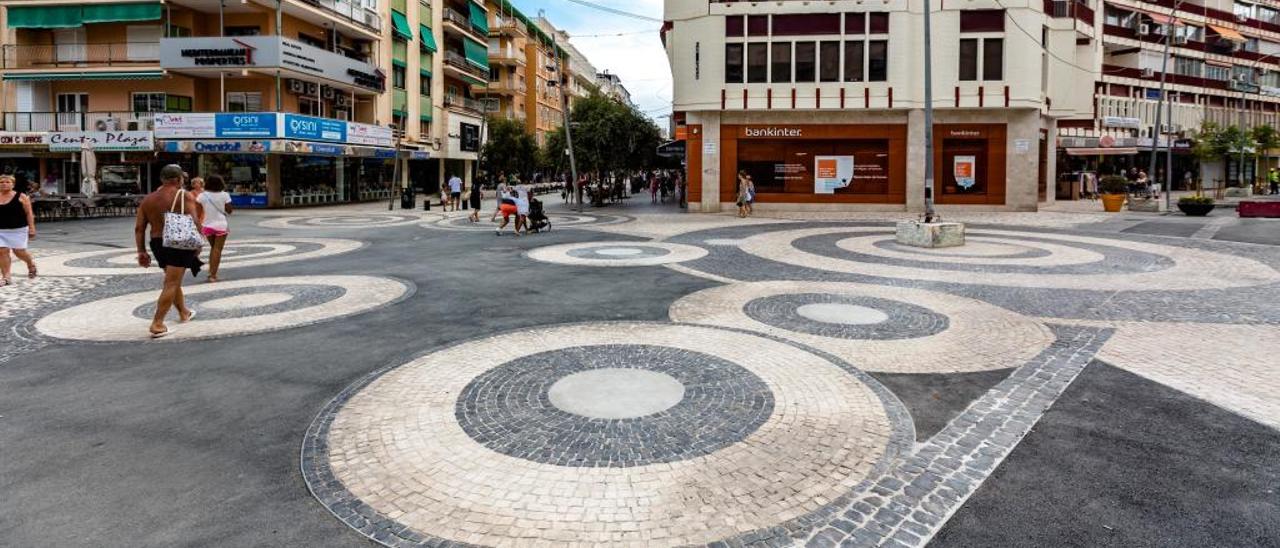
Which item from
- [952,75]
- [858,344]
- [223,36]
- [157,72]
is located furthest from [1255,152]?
[157,72]

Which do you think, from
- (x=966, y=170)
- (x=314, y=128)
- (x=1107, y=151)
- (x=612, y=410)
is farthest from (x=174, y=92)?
(x=1107, y=151)

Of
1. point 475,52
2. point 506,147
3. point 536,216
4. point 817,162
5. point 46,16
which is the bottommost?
point 536,216

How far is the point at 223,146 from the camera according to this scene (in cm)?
3300

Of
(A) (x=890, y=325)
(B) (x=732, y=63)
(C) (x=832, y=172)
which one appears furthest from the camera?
(C) (x=832, y=172)

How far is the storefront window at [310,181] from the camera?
36188 mm

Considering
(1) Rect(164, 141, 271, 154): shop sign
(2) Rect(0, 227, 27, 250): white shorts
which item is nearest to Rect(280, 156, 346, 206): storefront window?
(1) Rect(164, 141, 271, 154): shop sign

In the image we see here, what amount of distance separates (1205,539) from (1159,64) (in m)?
65.9

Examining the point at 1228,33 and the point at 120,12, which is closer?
the point at 120,12

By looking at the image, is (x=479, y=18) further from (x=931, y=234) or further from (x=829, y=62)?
(x=931, y=234)

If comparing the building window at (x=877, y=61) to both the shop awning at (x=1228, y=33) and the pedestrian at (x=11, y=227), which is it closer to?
the pedestrian at (x=11, y=227)

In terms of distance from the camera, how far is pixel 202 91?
3581cm

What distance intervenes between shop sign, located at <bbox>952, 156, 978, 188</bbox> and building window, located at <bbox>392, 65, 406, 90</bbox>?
3163cm

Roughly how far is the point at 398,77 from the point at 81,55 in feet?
50.8

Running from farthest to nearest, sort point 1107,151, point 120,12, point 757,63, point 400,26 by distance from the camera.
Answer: point 1107,151, point 400,26, point 120,12, point 757,63
